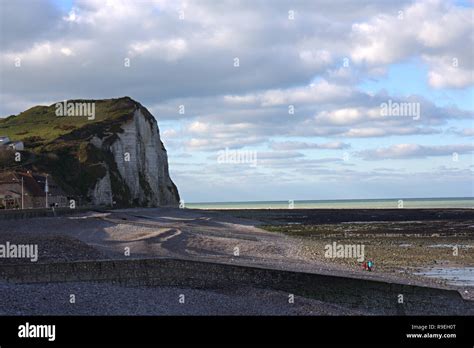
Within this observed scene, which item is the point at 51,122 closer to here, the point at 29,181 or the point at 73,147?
the point at 73,147

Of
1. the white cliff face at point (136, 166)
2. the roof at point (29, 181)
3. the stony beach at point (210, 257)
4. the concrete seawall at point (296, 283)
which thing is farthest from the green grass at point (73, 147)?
the concrete seawall at point (296, 283)

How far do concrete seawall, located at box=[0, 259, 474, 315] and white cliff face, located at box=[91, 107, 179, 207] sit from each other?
7213 centimetres

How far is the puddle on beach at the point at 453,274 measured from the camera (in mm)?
31786

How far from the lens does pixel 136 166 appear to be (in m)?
106

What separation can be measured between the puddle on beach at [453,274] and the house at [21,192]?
1888 inches

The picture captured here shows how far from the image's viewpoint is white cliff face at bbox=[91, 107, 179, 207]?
9978cm

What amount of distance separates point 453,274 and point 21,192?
51.8 m

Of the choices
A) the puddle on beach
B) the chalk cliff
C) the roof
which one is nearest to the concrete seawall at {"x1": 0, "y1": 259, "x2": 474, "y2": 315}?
the puddle on beach

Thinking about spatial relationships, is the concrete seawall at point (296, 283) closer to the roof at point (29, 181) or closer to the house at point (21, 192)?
the house at point (21, 192)

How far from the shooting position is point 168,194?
427ft
